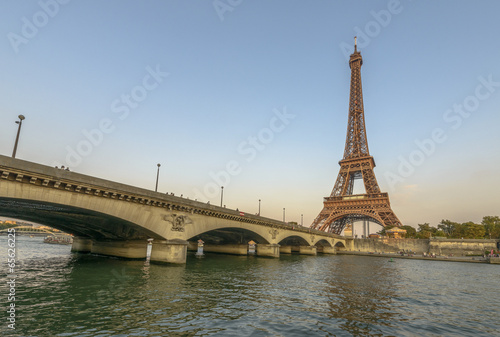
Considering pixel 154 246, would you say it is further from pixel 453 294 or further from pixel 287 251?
pixel 287 251

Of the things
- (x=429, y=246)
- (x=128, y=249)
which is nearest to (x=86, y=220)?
(x=128, y=249)

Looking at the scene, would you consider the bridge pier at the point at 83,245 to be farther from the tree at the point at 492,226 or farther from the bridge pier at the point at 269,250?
the tree at the point at 492,226

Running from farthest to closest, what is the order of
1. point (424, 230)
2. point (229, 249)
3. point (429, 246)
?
point (424, 230), point (429, 246), point (229, 249)

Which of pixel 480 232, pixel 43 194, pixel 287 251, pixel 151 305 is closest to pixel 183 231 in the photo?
pixel 43 194

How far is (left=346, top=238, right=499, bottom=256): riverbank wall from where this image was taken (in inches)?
3046

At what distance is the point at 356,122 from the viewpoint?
10738 centimetres

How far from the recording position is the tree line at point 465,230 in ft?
292

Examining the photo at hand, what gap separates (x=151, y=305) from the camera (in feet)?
46.1

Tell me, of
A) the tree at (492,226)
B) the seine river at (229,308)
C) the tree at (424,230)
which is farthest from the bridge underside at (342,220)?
the seine river at (229,308)

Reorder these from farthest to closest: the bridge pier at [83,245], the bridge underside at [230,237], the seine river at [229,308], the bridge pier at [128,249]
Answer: the bridge underside at [230,237] < the bridge pier at [83,245] < the bridge pier at [128,249] < the seine river at [229,308]

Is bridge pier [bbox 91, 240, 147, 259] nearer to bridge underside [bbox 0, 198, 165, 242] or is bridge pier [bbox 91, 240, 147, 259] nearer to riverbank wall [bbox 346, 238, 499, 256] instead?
bridge underside [bbox 0, 198, 165, 242]

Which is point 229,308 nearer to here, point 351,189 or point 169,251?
point 169,251

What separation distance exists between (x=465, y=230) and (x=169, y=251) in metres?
104

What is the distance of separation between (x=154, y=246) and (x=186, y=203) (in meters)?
5.98
